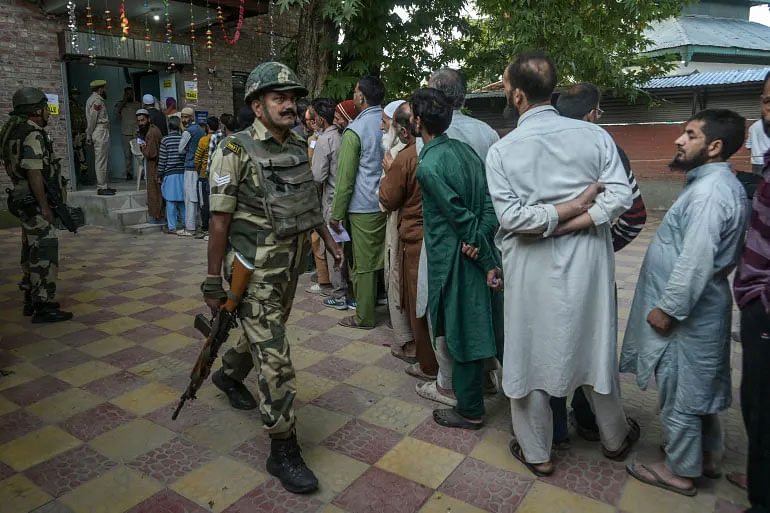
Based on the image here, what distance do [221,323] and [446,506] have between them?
52.1 inches

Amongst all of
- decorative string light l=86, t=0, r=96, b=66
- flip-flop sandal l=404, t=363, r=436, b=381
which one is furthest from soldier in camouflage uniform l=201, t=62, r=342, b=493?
decorative string light l=86, t=0, r=96, b=66

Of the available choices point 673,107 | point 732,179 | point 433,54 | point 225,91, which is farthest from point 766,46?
point 732,179

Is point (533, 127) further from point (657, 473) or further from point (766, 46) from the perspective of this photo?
point (766, 46)

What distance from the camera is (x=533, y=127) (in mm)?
2543

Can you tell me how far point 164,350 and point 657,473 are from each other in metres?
3.42

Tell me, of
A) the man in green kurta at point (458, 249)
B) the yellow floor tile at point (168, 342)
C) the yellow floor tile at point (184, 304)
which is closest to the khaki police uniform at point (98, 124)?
the yellow floor tile at point (184, 304)

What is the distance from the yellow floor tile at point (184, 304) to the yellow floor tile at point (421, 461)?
311cm

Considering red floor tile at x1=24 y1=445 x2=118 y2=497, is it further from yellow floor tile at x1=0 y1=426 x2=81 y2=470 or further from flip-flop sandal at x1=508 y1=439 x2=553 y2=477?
flip-flop sandal at x1=508 y1=439 x2=553 y2=477

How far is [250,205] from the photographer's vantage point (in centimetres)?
270

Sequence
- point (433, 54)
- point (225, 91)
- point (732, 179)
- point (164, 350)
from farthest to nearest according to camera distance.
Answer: point (225, 91) → point (433, 54) → point (164, 350) → point (732, 179)

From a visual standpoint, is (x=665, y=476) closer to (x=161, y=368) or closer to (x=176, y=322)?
(x=161, y=368)

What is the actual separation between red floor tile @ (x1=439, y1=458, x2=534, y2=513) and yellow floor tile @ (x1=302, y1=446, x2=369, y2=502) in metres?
0.44

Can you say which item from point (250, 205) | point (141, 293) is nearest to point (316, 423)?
point (250, 205)

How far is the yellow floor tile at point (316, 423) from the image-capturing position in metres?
3.16
